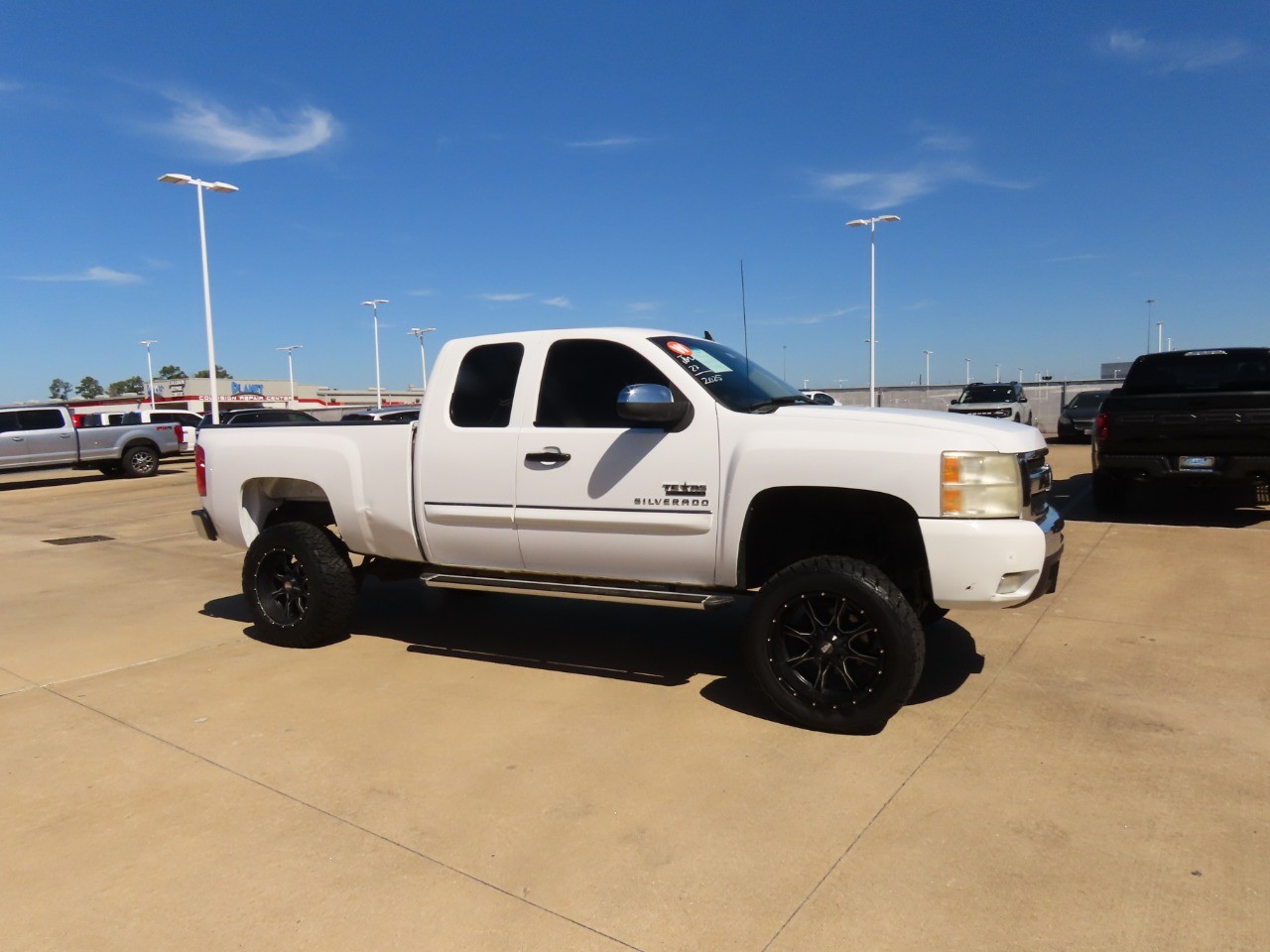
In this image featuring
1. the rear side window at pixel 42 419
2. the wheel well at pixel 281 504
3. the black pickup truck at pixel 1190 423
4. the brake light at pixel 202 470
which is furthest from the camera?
the rear side window at pixel 42 419

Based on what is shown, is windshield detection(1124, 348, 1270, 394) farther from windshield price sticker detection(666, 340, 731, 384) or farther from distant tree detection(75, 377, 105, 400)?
distant tree detection(75, 377, 105, 400)

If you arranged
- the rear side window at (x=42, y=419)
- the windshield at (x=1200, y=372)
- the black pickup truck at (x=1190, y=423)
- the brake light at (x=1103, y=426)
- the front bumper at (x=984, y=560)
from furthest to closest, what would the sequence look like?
1. the rear side window at (x=42, y=419)
2. the windshield at (x=1200, y=372)
3. the brake light at (x=1103, y=426)
4. the black pickup truck at (x=1190, y=423)
5. the front bumper at (x=984, y=560)

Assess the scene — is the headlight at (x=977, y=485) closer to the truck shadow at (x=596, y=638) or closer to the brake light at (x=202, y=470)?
the truck shadow at (x=596, y=638)

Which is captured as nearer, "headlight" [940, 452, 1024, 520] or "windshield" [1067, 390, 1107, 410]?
"headlight" [940, 452, 1024, 520]

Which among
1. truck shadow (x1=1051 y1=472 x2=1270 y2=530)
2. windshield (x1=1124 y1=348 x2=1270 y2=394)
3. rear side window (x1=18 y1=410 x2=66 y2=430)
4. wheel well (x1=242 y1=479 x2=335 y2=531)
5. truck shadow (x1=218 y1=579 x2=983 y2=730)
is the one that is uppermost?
windshield (x1=1124 y1=348 x2=1270 y2=394)

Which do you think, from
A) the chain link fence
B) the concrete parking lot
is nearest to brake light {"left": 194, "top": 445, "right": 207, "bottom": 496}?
Result: the concrete parking lot

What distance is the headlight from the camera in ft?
12.8

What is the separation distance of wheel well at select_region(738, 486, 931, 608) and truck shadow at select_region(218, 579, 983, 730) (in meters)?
0.39

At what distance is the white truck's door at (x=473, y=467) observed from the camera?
4.95m

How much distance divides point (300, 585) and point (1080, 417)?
905 inches

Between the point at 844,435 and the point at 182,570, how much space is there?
7469mm

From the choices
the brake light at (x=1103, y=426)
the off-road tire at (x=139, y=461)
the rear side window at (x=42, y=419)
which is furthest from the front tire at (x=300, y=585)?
the off-road tire at (x=139, y=461)

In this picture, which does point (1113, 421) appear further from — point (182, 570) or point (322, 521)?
point (182, 570)

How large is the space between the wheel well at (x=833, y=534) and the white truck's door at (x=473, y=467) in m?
1.38
